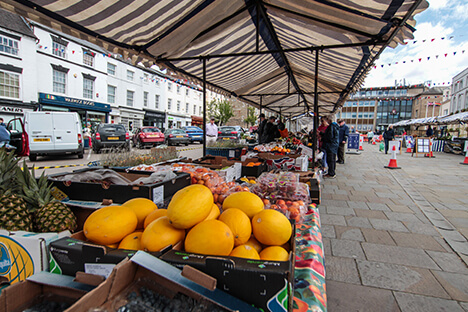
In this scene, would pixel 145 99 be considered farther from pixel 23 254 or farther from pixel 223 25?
pixel 23 254

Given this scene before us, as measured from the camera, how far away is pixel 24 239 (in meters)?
1.19

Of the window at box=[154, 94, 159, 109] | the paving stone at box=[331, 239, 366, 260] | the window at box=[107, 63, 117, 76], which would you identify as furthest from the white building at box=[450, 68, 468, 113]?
the window at box=[107, 63, 117, 76]

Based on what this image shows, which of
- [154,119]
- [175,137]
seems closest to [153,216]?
[175,137]

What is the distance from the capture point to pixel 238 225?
129cm

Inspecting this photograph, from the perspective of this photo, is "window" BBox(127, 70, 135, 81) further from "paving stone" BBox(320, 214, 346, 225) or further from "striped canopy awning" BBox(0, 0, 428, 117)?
"paving stone" BBox(320, 214, 346, 225)

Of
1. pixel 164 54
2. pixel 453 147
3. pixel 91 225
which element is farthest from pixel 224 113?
pixel 91 225

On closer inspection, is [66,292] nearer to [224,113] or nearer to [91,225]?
[91,225]

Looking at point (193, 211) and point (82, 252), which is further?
point (193, 211)

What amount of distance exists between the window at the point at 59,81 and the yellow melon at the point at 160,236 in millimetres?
25076

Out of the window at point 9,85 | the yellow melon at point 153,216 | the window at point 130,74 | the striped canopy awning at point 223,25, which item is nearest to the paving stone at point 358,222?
the striped canopy awning at point 223,25

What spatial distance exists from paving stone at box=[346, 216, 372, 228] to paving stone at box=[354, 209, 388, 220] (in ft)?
0.75

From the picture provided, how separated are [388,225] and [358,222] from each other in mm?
477

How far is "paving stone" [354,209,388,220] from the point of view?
4746mm

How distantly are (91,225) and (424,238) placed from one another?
4560 mm
